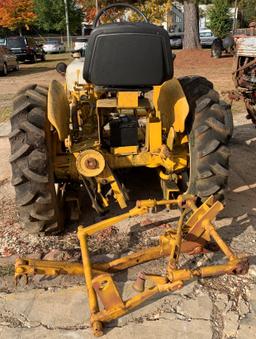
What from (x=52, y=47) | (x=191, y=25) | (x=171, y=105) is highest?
(x=191, y=25)

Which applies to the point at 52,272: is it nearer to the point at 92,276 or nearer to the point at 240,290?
the point at 92,276

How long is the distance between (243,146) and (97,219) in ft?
10.9

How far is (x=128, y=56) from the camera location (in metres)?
3.69

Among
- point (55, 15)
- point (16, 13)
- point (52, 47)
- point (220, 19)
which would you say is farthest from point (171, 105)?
point (55, 15)

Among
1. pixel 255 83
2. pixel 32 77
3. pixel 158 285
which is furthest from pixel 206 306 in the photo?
pixel 32 77

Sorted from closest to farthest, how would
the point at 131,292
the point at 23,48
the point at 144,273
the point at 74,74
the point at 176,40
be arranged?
the point at 144,273 → the point at 131,292 → the point at 74,74 → the point at 23,48 → the point at 176,40

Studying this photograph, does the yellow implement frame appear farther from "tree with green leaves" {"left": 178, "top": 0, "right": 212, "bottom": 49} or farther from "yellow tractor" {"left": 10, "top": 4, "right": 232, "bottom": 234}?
"tree with green leaves" {"left": 178, "top": 0, "right": 212, "bottom": 49}

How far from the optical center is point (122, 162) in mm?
4344

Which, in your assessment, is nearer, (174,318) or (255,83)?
(174,318)

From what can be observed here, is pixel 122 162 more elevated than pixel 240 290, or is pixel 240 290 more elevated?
pixel 122 162

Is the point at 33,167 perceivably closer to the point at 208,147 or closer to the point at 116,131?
the point at 116,131

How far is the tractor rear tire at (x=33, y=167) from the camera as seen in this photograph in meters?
3.94

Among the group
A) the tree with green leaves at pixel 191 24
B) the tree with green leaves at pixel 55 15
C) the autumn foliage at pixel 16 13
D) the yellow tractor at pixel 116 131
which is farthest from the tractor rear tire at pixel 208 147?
the tree with green leaves at pixel 55 15

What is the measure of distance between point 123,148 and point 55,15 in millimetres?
43502
